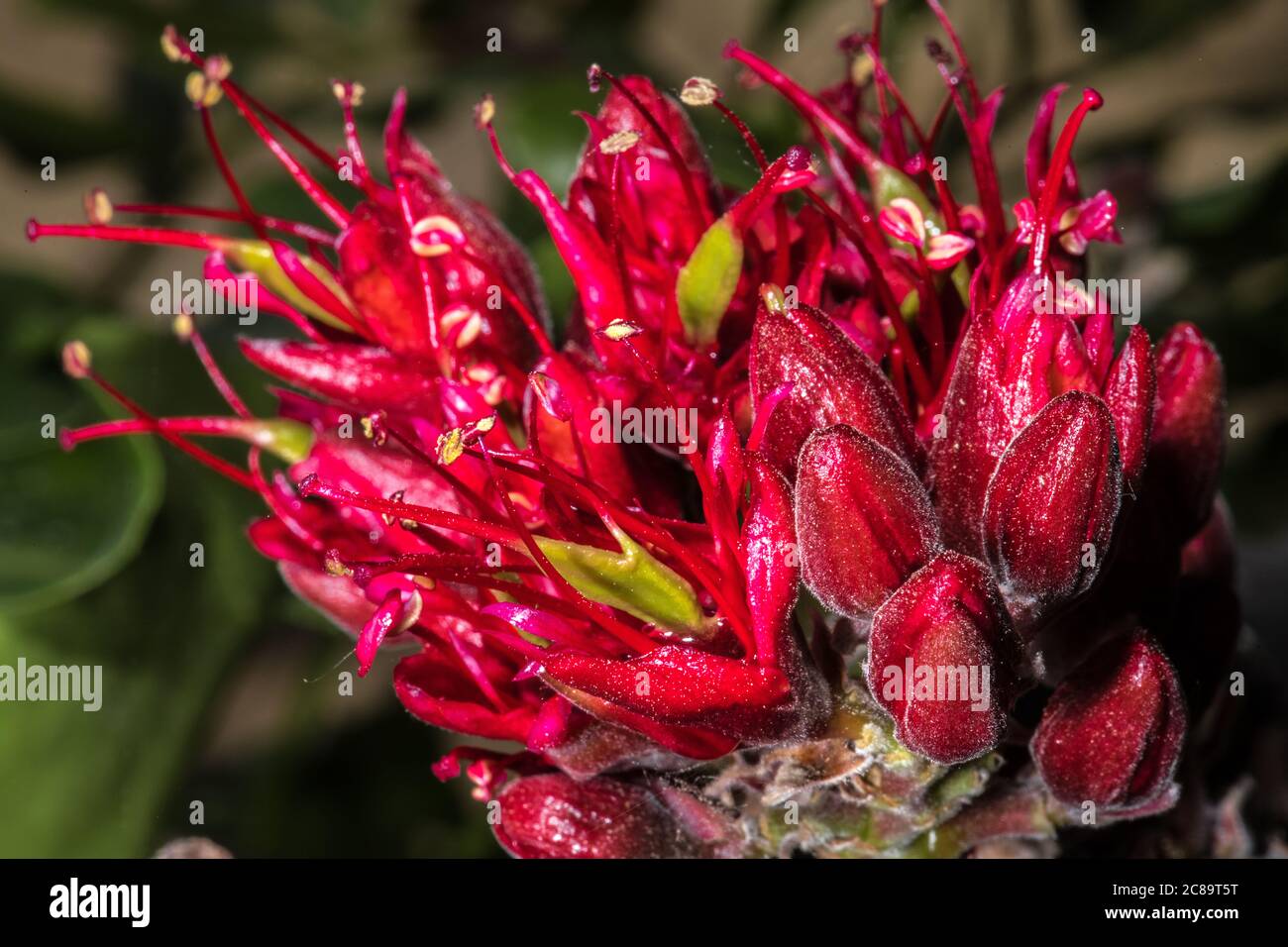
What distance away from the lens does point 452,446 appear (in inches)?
21.7

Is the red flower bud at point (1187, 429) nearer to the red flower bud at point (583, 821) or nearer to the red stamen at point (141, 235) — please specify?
the red flower bud at point (583, 821)

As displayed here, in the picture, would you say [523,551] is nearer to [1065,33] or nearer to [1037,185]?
[1037,185]

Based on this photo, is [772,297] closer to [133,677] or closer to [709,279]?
[709,279]

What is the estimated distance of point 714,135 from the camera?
106 cm

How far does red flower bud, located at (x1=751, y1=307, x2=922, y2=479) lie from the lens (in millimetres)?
547

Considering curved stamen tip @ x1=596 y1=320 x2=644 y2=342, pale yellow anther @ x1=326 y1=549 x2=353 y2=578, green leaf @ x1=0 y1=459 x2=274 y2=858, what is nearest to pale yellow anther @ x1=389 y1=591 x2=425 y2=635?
pale yellow anther @ x1=326 y1=549 x2=353 y2=578

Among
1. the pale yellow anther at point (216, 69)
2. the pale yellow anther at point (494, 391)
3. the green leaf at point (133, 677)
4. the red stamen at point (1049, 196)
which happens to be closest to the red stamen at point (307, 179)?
the pale yellow anther at point (216, 69)

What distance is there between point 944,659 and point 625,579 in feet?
0.42

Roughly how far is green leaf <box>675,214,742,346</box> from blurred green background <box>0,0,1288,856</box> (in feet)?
0.86

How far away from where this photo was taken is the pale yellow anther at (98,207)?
706 millimetres

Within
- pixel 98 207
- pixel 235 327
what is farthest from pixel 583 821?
pixel 235 327

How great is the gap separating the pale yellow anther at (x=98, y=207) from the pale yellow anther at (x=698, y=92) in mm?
308
